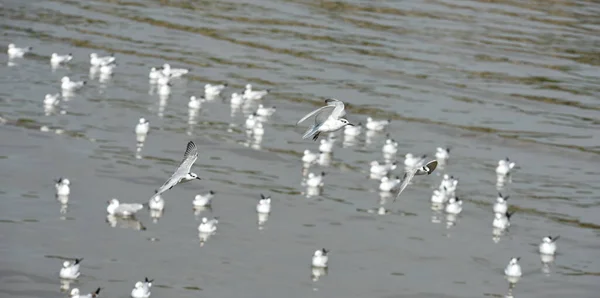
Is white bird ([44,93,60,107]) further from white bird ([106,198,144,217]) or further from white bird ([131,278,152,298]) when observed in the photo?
white bird ([131,278,152,298])

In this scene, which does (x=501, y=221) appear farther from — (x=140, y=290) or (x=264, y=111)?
Result: (x=264, y=111)

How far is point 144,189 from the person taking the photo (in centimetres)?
2942

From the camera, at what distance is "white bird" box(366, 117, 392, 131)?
37.3m

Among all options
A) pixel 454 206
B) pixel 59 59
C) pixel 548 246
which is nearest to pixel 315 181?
pixel 454 206

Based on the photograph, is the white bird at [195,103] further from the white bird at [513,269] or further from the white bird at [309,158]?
the white bird at [513,269]

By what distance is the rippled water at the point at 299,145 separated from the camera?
24.6 meters

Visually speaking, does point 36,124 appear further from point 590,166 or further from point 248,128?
point 590,166

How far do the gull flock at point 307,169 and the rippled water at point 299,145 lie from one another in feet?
1.01

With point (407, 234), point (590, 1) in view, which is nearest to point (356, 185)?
point (407, 234)

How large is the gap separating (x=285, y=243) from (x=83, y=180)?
6169mm

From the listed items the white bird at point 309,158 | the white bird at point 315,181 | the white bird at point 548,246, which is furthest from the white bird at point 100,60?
the white bird at point 548,246

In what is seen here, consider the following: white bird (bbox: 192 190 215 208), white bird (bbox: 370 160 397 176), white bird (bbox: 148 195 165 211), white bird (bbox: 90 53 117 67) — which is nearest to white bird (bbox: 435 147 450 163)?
white bird (bbox: 370 160 397 176)

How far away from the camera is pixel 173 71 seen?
42.2 meters

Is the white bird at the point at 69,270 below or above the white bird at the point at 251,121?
below
